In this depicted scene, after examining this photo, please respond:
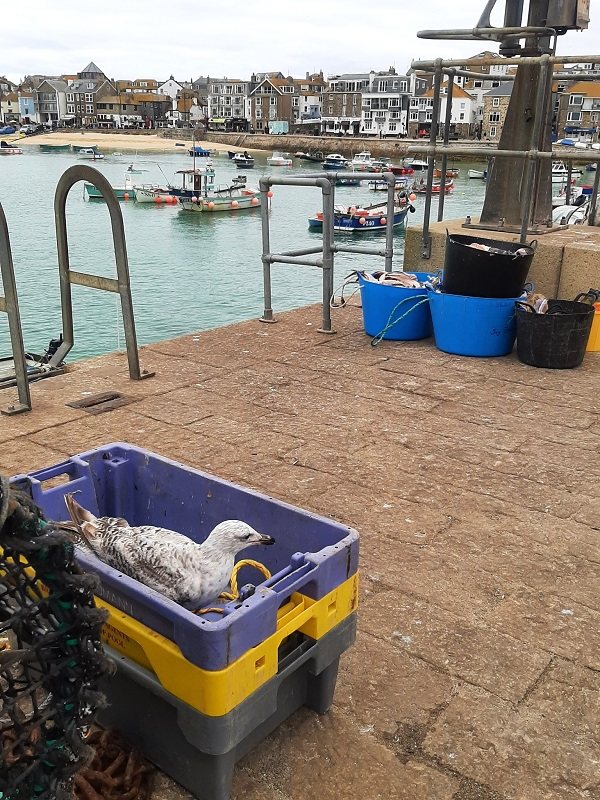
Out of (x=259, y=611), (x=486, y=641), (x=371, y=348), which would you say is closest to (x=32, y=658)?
(x=259, y=611)

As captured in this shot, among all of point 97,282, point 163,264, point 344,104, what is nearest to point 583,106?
point 344,104

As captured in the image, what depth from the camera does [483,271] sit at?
5.73m

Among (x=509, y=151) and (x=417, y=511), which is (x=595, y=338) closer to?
(x=509, y=151)

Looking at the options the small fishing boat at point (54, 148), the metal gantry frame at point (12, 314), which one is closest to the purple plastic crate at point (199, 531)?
the metal gantry frame at point (12, 314)

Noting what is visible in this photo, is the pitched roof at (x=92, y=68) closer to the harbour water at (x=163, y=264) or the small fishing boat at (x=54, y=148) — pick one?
the small fishing boat at (x=54, y=148)

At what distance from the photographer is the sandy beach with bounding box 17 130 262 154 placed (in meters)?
92.5

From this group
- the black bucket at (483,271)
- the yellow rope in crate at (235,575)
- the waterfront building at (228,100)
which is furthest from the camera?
the waterfront building at (228,100)

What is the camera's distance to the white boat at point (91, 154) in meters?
75.1

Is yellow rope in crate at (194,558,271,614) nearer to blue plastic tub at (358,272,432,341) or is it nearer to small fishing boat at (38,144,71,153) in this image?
blue plastic tub at (358,272,432,341)

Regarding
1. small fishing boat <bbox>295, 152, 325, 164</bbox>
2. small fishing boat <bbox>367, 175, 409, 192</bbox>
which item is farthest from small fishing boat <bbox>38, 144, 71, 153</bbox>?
small fishing boat <bbox>367, 175, 409, 192</bbox>

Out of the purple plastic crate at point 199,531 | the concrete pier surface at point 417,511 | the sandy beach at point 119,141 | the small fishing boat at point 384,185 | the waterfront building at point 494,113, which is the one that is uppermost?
the waterfront building at point 494,113

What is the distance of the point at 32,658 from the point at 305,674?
937 millimetres

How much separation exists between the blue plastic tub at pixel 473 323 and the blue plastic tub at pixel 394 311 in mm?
194

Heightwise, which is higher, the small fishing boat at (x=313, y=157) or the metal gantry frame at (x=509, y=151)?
the metal gantry frame at (x=509, y=151)
